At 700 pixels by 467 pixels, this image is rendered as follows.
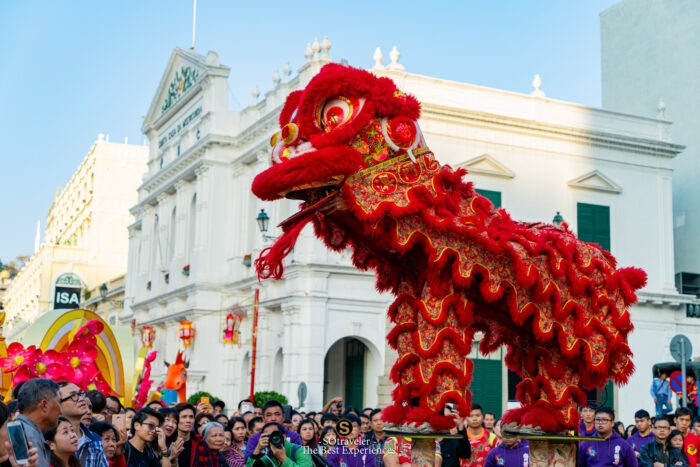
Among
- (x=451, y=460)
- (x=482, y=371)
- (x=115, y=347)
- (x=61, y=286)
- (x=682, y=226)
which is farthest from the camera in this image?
(x=61, y=286)

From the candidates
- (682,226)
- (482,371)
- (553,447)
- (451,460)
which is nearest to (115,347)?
(451,460)

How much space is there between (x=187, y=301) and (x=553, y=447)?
75.2 feet

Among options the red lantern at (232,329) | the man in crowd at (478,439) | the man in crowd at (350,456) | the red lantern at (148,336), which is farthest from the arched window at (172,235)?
the man in crowd at (478,439)

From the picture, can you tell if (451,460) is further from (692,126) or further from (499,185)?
(692,126)

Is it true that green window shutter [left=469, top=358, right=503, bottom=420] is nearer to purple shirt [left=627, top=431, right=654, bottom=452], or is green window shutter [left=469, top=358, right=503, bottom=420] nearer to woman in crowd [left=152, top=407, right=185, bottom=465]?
purple shirt [left=627, top=431, right=654, bottom=452]

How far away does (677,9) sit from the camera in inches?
1218

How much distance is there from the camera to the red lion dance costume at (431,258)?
23.9 ft

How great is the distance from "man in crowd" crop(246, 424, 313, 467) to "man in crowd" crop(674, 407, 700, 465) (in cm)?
530

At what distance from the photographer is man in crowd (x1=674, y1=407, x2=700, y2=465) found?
36.9ft

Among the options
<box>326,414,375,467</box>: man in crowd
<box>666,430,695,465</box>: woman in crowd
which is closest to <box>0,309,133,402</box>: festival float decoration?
<box>326,414,375,467</box>: man in crowd

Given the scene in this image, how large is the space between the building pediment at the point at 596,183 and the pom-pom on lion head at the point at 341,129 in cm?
2023

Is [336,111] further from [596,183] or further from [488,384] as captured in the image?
[596,183]

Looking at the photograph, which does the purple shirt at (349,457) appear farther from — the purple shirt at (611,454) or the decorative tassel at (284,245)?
the decorative tassel at (284,245)

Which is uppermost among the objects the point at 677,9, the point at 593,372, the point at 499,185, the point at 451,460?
the point at 677,9
